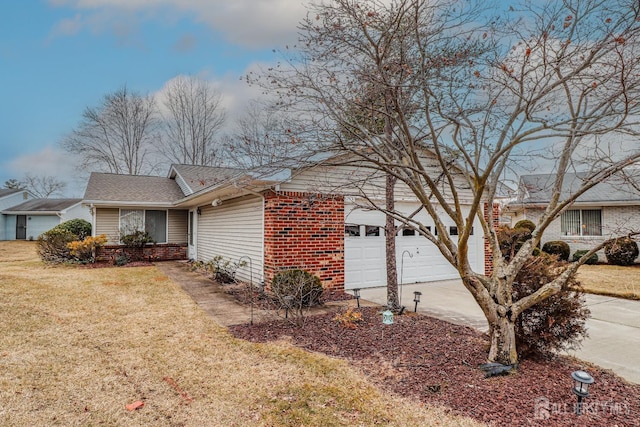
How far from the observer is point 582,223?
55.3 feet

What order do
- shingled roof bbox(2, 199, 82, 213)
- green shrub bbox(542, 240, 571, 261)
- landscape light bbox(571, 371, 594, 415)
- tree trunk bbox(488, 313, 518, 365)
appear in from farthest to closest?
shingled roof bbox(2, 199, 82, 213)
green shrub bbox(542, 240, 571, 261)
tree trunk bbox(488, 313, 518, 365)
landscape light bbox(571, 371, 594, 415)

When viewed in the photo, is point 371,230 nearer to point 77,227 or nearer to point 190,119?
point 77,227

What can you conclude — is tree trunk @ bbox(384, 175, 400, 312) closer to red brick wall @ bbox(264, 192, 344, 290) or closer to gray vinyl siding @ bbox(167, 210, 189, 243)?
red brick wall @ bbox(264, 192, 344, 290)

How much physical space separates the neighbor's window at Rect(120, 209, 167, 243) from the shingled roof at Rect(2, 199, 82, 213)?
16.8 m

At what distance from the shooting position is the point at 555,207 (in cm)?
409

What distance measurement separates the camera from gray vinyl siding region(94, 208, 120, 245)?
52.5 feet

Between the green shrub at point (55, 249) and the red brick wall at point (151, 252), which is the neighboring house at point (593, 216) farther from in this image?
the green shrub at point (55, 249)

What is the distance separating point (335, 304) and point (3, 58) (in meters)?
15.4

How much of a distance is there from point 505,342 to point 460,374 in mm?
579

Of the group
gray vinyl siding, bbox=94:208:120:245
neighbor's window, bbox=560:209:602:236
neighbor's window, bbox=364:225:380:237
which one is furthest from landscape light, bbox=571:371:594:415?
gray vinyl siding, bbox=94:208:120:245

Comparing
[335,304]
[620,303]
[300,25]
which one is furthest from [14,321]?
[620,303]

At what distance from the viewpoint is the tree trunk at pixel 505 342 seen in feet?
12.9

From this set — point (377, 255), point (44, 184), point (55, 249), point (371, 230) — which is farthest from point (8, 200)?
point (377, 255)

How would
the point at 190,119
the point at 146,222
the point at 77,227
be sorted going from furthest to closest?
the point at 190,119
the point at 77,227
the point at 146,222
